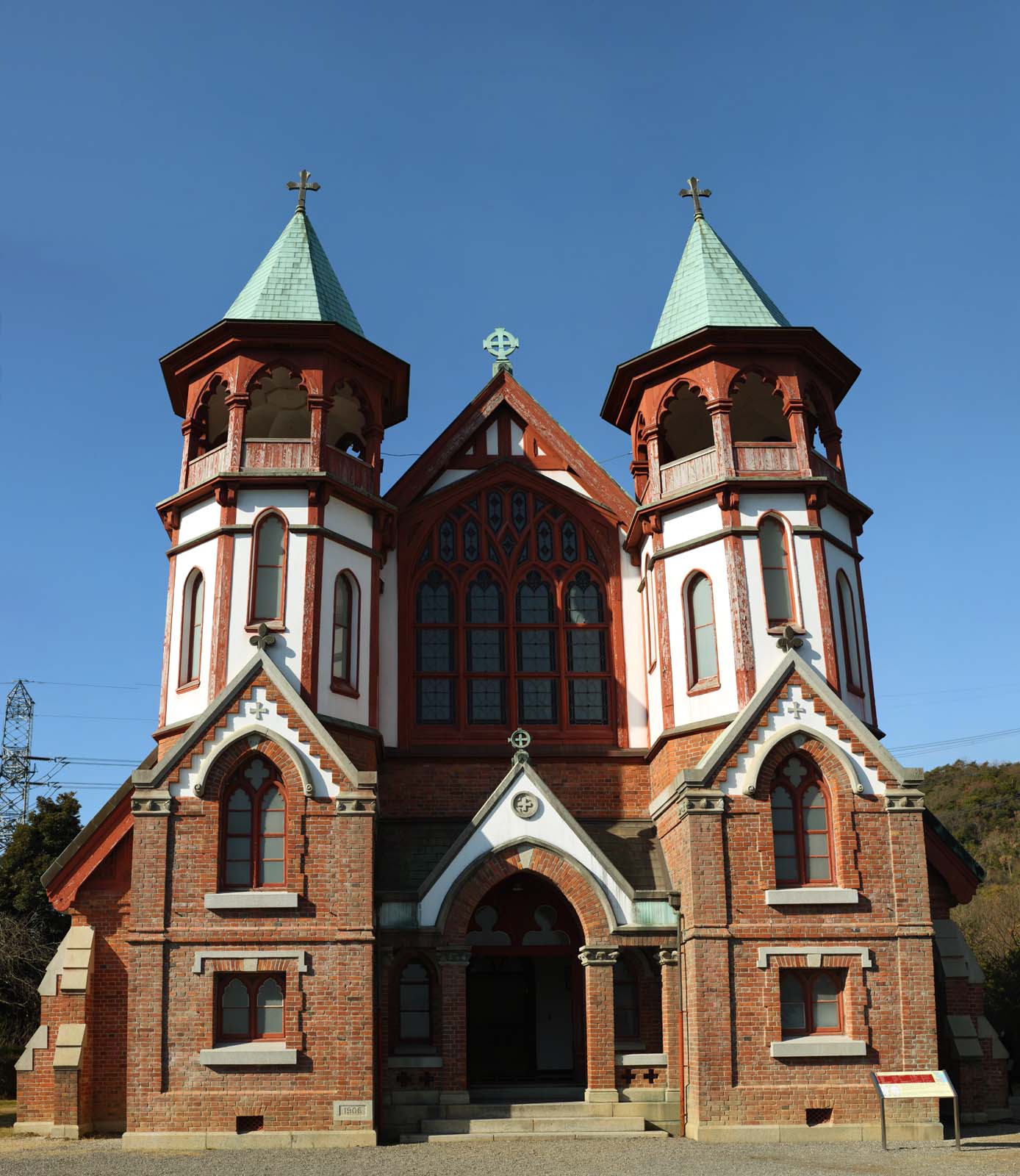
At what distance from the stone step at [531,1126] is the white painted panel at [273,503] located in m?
11.8

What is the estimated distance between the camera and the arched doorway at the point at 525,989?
26.2 meters

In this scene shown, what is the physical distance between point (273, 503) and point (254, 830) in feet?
22.5

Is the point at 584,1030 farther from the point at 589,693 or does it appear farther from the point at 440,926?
the point at 589,693

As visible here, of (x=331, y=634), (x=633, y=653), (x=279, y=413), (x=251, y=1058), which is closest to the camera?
(x=251, y=1058)

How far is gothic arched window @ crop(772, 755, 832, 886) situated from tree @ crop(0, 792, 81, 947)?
22.3m

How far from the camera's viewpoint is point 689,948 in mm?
23188

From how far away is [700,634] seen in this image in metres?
26.9

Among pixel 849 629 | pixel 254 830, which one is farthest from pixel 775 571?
pixel 254 830

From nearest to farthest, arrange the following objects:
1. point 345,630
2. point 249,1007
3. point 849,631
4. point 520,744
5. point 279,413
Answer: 1. point 249,1007
2. point 520,744
3. point 345,630
4. point 849,631
5. point 279,413

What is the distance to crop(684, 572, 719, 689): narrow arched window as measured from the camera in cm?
2644

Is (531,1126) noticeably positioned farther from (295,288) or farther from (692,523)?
(295,288)

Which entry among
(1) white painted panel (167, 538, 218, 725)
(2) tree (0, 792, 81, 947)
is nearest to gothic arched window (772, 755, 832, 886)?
(1) white painted panel (167, 538, 218, 725)

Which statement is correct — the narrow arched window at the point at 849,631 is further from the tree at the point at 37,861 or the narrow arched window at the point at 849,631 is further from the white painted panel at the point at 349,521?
the tree at the point at 37,861

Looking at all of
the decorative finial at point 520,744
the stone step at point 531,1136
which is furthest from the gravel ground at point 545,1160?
the decorative finial at point 520,744
